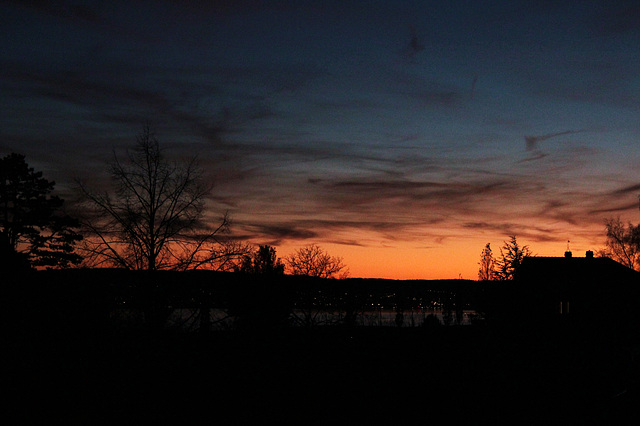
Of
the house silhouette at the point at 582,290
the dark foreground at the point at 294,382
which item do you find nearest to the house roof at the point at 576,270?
the house silhouette at the point at 582,290

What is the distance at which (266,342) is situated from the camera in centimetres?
1628

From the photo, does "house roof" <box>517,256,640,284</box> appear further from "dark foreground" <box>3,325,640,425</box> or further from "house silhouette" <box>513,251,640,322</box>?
"dark foreground" <box>3,325,640,425</box>

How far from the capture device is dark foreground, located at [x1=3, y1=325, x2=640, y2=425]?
11.8 meters

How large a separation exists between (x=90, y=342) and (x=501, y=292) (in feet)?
138

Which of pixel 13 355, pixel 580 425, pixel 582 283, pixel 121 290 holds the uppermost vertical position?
pixel 582 283

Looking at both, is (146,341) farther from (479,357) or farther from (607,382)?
(607,382)

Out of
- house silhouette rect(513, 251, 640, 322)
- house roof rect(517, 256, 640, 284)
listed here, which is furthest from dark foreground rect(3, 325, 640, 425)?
house roof rect(517, 256, 640, 284)

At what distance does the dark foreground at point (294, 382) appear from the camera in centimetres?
1176

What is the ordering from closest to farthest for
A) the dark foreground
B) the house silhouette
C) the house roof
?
the dark foreground, the house silhouette, the house roof

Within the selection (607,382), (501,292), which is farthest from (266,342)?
(501,292)

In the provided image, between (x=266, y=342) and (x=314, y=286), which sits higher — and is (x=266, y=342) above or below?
below

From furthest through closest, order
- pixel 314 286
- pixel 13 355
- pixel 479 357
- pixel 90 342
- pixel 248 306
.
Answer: pixel 314 286
pixel 479 357
pixel 248 306
pixel 90 342
pixel 13 355

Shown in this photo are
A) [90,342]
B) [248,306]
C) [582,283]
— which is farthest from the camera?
[582,283]

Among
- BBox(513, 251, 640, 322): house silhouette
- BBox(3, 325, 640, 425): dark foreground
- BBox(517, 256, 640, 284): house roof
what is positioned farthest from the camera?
BBox(517, 256, 640, 284): house roof
